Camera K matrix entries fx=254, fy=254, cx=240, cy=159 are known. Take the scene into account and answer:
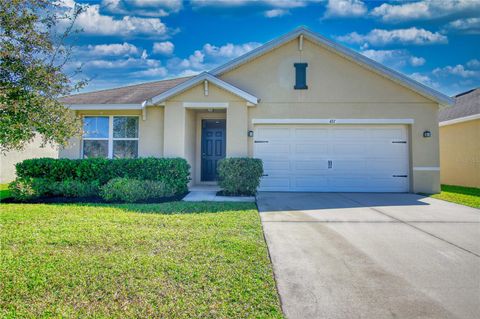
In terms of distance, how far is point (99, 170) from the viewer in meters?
8.12

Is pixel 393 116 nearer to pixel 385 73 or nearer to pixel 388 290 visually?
pixel 385 73

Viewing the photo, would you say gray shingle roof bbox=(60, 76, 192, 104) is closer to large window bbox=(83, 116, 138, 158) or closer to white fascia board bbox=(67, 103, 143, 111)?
white fascia board bbox=(67, 103, 143, 111)

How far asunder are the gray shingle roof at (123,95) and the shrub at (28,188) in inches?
123

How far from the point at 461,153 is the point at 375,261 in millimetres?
12740

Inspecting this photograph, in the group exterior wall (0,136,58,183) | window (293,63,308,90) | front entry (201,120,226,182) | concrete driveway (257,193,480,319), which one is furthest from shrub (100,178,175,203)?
window (293,63,308,90)

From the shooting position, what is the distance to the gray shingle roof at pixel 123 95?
32.8 ft

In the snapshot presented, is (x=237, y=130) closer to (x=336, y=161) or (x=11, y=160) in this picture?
(x=336, y=161)

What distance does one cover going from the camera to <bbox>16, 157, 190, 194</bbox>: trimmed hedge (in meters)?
8.13

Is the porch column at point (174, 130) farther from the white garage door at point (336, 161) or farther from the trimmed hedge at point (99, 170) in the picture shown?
the white garage door at point (336, 161)

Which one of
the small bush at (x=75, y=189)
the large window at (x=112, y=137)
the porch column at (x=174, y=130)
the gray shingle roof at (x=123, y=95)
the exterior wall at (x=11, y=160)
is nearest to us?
the small bush at (x=75, y=189)

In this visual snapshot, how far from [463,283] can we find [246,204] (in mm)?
4768

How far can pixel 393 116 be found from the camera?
385 inches

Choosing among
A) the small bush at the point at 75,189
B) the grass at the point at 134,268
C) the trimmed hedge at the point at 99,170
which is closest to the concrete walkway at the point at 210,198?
the trimmed hedge at the point at 99,170

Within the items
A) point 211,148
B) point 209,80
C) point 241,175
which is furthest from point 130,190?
point 209,80
